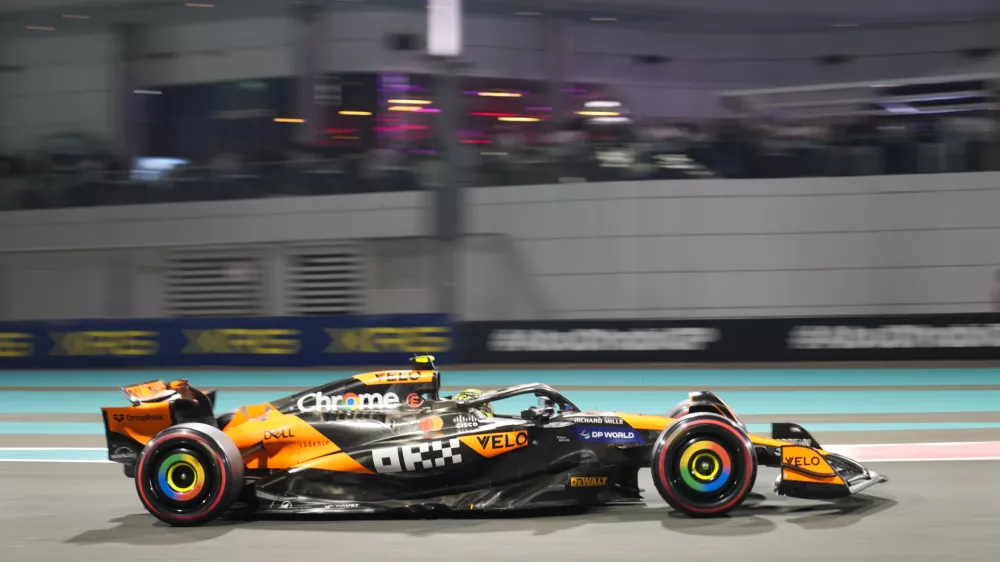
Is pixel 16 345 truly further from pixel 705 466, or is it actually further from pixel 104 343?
pixel 705 466

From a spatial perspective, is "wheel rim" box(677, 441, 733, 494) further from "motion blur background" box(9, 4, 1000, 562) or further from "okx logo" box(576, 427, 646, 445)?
"motion blur background" box(9, 4, 1000, 562)

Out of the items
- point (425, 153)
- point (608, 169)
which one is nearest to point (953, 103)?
point (608, 169)

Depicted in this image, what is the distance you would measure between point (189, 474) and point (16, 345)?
47.5ft

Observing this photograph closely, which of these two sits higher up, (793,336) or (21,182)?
(21,182)

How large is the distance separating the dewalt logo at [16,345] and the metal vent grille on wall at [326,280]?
476 centimetres

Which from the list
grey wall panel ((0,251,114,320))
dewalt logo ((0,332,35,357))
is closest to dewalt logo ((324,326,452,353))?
grey wall panel ((0,251,114,320))

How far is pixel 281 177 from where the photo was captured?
2052 cm

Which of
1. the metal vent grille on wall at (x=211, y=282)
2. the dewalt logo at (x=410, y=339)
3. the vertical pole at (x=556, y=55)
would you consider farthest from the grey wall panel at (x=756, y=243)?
the metal vent grille on wall at (x=211, y=282)

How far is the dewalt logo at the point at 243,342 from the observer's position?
18.4 metres

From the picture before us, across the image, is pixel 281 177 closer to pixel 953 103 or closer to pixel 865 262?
pixel 865 262

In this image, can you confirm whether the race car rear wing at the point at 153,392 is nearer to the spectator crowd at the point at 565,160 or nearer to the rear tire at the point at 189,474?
the rear tire at the point at 189,474

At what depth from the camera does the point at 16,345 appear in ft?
63.2

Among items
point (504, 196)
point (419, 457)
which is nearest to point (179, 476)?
point (419, 457)

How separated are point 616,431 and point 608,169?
1311cm
